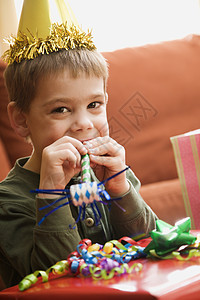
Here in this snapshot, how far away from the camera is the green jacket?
0.85 m

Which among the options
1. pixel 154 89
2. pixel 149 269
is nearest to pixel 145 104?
pixel 154 89

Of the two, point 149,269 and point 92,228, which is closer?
point 149,269

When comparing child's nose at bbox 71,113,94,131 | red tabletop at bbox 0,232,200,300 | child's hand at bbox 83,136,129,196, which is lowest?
red tabletop at bbox 0,232,200,300

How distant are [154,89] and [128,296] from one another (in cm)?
119

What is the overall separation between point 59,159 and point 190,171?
0.55 metres

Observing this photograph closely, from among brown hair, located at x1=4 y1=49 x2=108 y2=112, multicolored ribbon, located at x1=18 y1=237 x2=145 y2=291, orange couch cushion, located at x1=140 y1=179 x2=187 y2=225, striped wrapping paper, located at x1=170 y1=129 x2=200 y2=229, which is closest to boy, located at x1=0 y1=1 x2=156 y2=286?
brown hair, located at x1=4 y1=49 x2=108 y2=112

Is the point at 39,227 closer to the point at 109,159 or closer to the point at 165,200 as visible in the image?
the point at 109,159

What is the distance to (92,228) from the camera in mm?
987

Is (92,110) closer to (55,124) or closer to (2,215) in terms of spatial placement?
(55,124)

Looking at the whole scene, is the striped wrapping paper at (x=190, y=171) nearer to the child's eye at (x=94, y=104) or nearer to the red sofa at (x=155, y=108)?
the red sofa at (x=155, y=108)

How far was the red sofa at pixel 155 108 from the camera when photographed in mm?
1562

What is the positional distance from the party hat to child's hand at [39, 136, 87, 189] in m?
0.23

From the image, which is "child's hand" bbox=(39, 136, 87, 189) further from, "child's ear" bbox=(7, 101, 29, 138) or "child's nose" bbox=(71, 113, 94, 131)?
"child's ear" bbox=(7, 101, 29, 138)

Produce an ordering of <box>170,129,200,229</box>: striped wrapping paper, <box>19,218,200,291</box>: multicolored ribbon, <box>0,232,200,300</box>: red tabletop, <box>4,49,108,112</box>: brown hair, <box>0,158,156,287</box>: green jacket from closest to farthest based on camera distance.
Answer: <box>0,232,200,300</box>: red tabletop < <box>19,218,200,291</box>: multicolored ribbon < <box>0,158,156,287</box>: green jacket < <box>4,49,108,112</box>: brown hair < <box>170,129,200,229</box>: striped wrapping paper
